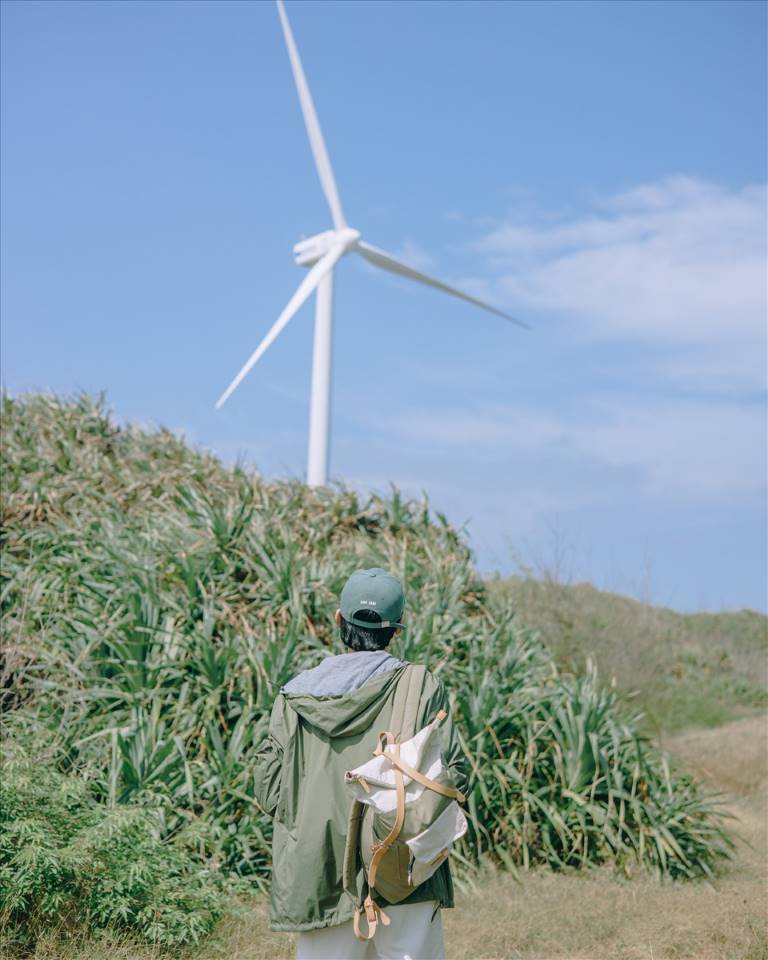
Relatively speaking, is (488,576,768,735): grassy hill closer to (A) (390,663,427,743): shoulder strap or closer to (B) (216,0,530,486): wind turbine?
(B) (216,0,530,486): wind turbine

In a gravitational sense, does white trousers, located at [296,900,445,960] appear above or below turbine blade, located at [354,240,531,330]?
below

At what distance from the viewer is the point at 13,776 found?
5816mm

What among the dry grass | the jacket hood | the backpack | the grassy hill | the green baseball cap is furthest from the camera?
→ the grassy hill

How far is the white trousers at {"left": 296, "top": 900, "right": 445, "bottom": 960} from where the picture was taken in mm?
3195

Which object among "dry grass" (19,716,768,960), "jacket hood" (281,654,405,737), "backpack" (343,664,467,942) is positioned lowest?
"dry grass" (19,716,768,960)

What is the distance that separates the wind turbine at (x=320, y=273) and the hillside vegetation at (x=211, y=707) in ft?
21.5

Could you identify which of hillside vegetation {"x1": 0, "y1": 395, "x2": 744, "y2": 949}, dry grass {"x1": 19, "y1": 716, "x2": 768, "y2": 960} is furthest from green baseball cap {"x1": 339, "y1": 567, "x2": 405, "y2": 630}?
dry grass {"x1": 19, "y1": 716, "x2": 768, "y2": 960}

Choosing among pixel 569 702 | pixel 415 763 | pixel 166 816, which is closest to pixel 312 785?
pixel 415 763

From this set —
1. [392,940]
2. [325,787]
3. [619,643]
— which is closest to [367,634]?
[325,787]

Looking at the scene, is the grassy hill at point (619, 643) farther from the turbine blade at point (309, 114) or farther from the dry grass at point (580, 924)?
the turbine blade at point (309, 114)

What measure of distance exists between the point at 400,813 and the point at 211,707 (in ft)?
15.7

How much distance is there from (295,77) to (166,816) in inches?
597

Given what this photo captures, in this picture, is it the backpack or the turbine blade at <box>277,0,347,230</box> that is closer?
the backpack

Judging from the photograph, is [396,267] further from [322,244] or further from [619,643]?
[619,643]
